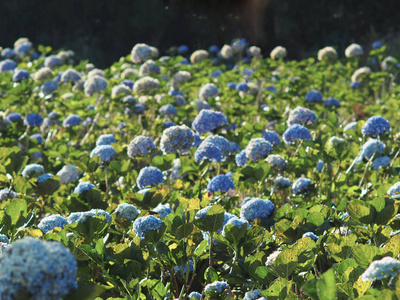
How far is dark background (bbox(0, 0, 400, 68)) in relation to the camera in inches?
404

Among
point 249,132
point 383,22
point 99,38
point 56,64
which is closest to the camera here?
point 249,132

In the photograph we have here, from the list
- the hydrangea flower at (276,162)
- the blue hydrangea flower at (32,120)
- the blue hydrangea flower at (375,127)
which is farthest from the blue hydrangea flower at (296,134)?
the blue hydrangea flower at (32,120)

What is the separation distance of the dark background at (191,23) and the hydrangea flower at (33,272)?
9945mm

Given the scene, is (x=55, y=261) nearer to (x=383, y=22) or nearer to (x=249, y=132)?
(x=249, y=132)

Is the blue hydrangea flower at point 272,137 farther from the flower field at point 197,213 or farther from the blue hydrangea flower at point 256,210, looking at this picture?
the blue hydrangea flower at point 256,210

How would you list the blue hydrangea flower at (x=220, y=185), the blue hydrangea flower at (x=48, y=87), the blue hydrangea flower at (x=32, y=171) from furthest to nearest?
the blue hydrangea flower at (x=48, y=87)
the blue hydrangea flower at (x=32, y=171)
the blue hydrangea flower at (x=220, y=185)

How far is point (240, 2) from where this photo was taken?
1074cm

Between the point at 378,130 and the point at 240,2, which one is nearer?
the point at 378,130

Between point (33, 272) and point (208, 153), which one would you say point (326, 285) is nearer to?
point (33, 272)

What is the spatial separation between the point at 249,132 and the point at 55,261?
2.63 m

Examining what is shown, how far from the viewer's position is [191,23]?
1074 cm

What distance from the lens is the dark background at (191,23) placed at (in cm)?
1026

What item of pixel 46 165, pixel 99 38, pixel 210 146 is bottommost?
pixel 46 165

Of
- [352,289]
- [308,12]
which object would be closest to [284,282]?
[352,289]
